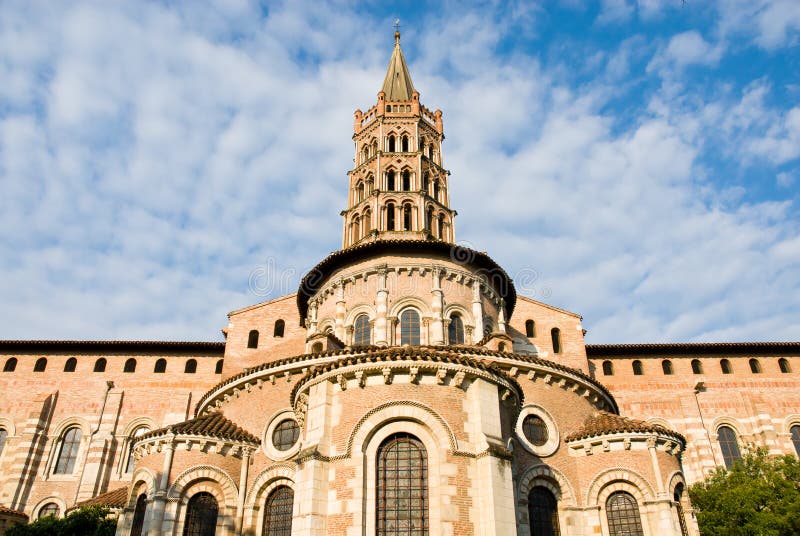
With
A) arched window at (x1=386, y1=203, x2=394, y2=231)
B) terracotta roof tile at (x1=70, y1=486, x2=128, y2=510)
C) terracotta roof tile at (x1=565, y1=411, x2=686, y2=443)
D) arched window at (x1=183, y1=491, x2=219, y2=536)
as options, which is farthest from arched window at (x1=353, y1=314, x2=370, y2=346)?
terracotta roof tile at (x1=70, y1=486, x2=128, y2=510)

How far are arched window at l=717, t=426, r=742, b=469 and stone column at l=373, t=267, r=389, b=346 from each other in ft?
72.4

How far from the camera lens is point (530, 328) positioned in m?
36.5

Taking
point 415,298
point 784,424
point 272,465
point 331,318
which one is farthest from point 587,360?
point 272,465

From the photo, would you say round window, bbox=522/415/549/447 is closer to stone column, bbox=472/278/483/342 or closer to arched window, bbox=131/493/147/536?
stone column, bbox=472/278/483/342

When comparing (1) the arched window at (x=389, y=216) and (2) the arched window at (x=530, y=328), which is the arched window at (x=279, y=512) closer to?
(1) the arched window at (x=389, y=216)

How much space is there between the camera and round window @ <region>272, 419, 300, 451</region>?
22.3 m

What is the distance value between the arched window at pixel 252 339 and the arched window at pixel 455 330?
12914 mm

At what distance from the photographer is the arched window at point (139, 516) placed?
20.8 metres

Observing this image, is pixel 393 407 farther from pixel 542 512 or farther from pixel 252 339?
pixel 252 339

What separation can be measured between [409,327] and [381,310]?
1.50 meters

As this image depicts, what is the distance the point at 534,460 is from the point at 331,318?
11.7 meters

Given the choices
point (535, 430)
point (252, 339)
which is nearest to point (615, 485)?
point (535, 430)

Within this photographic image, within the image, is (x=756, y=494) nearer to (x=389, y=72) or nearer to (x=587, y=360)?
(x=587, y=360)

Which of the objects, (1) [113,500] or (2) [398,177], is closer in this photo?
(1) [113,500]
